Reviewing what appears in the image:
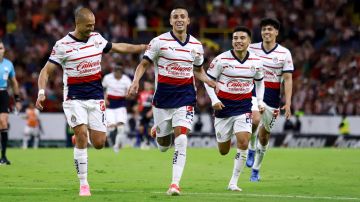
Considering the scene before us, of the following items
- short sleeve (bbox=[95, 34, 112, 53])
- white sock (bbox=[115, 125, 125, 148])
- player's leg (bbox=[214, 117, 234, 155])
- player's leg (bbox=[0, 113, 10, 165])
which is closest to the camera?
short sleeve (bbox=[95, 34, 112, 53])

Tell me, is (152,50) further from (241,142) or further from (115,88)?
(115,88)

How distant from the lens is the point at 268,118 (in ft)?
63.1

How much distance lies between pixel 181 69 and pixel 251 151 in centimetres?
488

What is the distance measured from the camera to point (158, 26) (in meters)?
44.1

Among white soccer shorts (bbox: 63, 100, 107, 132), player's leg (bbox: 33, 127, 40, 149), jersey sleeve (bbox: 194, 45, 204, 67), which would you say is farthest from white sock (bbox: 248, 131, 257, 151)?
player's leg (bbox: 33, 127, 40, 149)

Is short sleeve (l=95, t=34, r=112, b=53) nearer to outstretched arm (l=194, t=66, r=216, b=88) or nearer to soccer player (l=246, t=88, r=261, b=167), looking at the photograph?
outstretched arm (l=194, t=66, r=216, b=88)

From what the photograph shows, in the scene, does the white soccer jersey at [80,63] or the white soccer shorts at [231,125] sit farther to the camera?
the white soccer shorts at [231,125]

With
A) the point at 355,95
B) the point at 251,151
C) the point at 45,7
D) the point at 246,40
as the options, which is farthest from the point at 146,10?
the point at 246,40

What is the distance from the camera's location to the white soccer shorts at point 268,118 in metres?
19.2

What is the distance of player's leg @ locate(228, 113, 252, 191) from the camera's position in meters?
16.1

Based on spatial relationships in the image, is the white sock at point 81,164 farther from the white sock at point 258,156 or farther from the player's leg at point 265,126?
the player's leg at point 265,126

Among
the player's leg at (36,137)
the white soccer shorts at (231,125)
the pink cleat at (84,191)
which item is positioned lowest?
the player's leg at (36,137)

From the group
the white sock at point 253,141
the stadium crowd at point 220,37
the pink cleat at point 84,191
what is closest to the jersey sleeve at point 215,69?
the white sock at point 253,141

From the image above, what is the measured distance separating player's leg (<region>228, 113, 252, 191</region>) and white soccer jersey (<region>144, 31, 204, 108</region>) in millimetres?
1190
